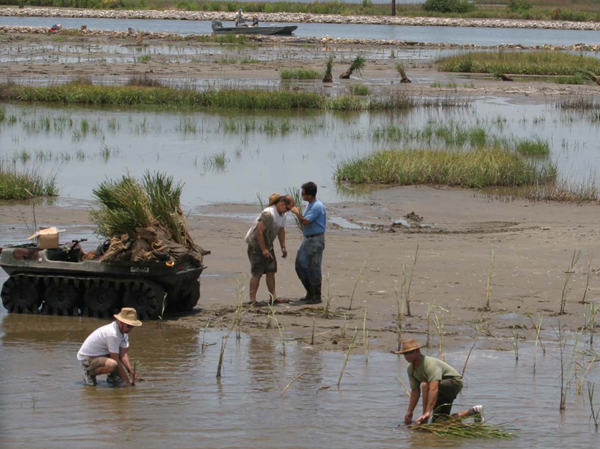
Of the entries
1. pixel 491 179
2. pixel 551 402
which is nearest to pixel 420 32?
pixel 491 179

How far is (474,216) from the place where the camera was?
18.5m

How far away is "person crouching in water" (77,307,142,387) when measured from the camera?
930 centimetres

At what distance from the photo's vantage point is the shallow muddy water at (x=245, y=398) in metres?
8.43

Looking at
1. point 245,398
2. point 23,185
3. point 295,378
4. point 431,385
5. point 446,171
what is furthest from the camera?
point 446,171

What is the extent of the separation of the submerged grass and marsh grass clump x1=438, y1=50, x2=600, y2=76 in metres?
16.0

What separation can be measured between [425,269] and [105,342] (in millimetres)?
6061

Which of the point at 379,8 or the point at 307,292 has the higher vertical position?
the point at 379,8

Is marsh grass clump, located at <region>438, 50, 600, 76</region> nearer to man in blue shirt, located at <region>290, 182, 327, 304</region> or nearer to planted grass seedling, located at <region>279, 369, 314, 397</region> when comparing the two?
man in blue shirt, located at <region>290, 182, 327, 304</region>

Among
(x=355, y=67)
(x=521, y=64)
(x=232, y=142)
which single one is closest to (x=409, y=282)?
(x=232, y=142)

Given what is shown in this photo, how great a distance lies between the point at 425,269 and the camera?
14.3 metres

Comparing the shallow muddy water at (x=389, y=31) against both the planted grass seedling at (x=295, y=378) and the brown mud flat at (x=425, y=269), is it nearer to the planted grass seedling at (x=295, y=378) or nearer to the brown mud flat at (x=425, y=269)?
the brown mud flat at (x=425, y=269)

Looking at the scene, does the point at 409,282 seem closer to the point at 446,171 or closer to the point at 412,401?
the point at 412,401

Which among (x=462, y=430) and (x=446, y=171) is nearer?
(x=462, y=430)

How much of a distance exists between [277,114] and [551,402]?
2454 cm
